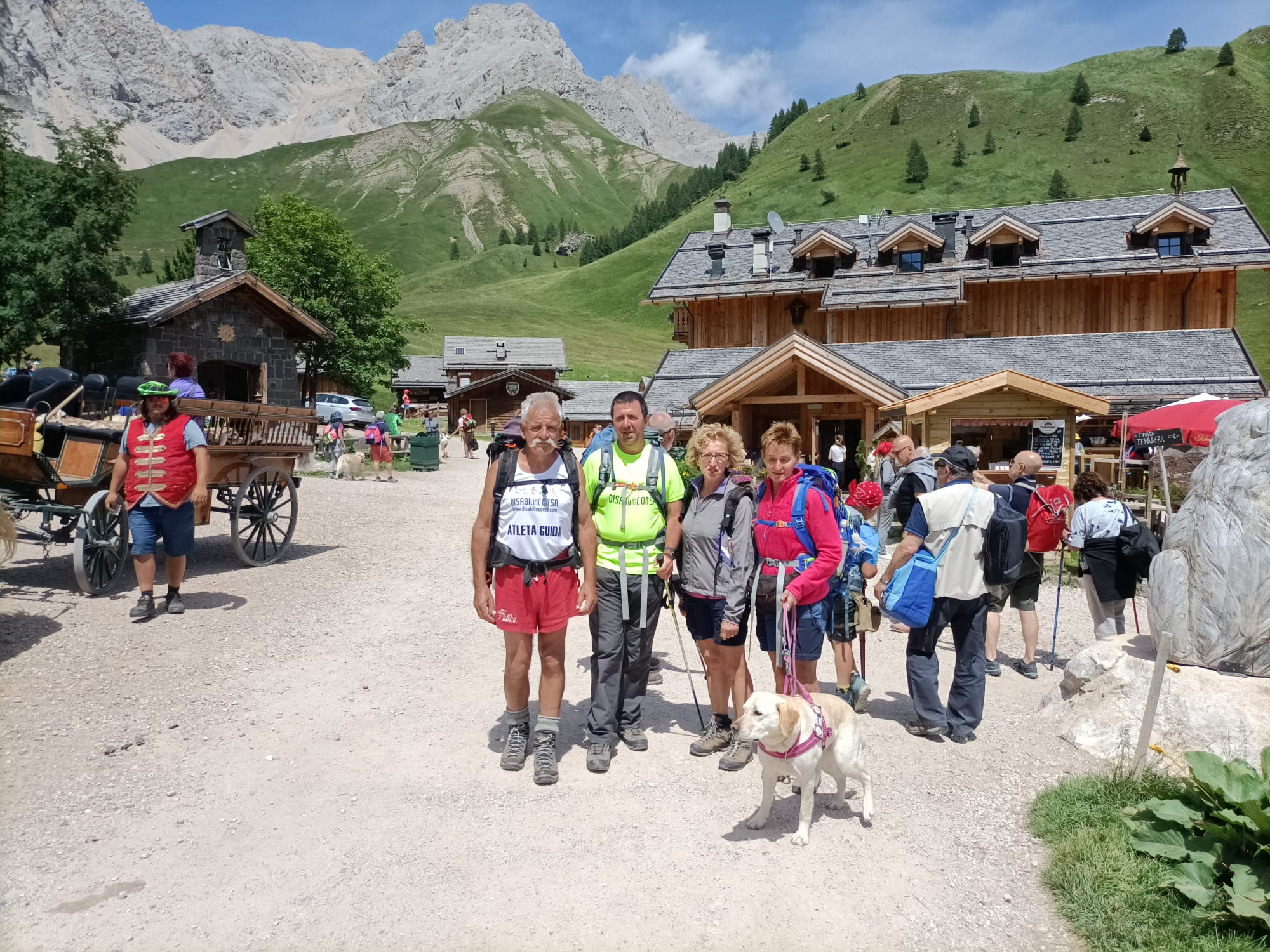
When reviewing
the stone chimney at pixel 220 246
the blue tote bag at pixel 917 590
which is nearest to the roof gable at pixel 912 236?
the stone chimney at pixel 220 246

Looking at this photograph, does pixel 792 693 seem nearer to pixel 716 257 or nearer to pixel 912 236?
pixel 912 236

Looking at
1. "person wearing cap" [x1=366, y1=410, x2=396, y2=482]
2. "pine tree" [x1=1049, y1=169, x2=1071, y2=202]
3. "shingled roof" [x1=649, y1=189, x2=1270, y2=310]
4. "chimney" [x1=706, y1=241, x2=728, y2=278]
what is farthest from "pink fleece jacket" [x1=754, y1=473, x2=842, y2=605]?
"pine tree" [x1=1049, y1=169, x2=1071, y2=202]

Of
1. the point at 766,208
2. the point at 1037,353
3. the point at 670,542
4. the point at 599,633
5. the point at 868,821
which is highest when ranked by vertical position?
the point at 766,208

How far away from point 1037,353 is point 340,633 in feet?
67.9

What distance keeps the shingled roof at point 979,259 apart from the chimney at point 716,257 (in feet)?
0.77

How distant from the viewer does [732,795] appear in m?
4.35

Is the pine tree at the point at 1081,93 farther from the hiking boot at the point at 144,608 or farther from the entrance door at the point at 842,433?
the hiking boot at the point at 144,608

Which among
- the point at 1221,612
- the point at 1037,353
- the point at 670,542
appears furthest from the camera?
the point at 1037,353

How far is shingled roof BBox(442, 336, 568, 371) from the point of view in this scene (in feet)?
177

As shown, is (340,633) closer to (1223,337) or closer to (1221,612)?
(1221,612)

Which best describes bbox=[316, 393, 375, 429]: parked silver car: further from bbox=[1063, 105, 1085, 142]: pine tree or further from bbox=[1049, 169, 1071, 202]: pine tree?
bbox=[1063, 105, 1085, 142]: pine tree

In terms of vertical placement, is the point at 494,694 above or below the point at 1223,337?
below

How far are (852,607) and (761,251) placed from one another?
24.6 metres

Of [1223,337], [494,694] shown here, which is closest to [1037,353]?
[1223,337]
